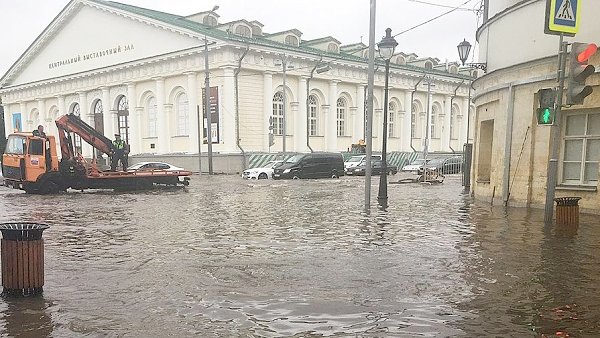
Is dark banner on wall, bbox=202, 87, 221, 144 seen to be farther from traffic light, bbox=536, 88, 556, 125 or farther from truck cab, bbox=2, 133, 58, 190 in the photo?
traffic light, bbox=536, 88, 556, 125

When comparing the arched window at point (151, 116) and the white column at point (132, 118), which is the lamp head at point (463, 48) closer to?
the arched window at point (151, 116)

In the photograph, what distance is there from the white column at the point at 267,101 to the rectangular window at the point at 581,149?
28.0m

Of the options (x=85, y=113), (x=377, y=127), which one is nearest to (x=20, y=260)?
(x=377, y=127)

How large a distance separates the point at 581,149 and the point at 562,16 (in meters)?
4.62

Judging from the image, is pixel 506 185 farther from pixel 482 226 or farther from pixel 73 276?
pixel 73 276

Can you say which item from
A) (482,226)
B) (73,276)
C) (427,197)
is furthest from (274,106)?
(73,276)

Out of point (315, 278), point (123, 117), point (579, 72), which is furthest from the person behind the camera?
point (123, 117)

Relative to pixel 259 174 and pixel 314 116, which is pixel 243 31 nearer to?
pixel 314 116

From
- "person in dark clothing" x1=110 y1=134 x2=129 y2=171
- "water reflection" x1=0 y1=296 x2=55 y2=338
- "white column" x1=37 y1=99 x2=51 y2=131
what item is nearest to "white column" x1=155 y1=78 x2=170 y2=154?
"person in dark clothing" x1=110 y1=134 x2=129 y2=171

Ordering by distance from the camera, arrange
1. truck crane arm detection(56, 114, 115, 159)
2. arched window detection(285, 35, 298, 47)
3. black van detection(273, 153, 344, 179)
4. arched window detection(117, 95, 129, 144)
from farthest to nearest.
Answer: arched window detection(117, 95, 129, 144)
arched window detection(285, 35, 298, 47)
black van detection(273, 153, 344, 179)
truck crane arm detection(56, 114, 115, 159)

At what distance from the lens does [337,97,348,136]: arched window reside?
150 feet

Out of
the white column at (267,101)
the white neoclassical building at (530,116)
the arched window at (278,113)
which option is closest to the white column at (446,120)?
the arched window at (278,113)

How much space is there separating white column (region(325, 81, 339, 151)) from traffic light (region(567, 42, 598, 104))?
3447 centimetres

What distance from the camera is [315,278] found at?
6652 mm
